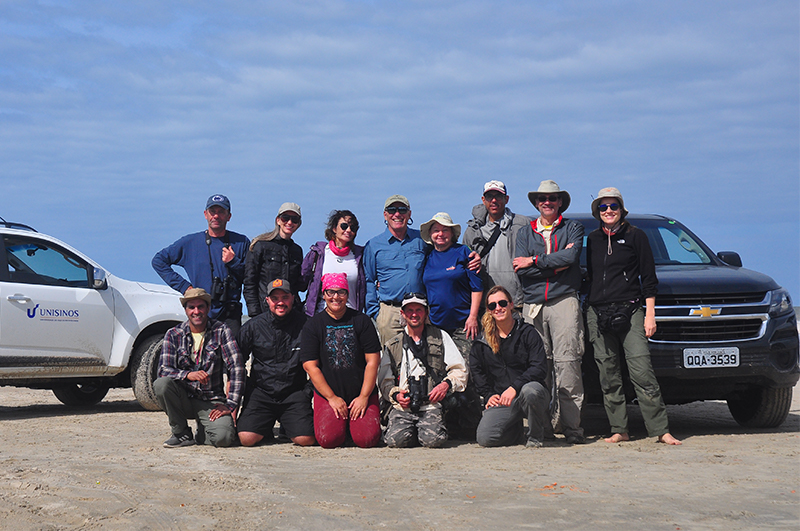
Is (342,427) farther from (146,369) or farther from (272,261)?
(146,369)

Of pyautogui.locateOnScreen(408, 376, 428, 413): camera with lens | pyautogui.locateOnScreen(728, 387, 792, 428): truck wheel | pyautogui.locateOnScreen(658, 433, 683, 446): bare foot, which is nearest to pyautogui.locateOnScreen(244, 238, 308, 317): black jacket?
pyautogui.locateOnScreen(408, 376, 428, 413): camera with lens

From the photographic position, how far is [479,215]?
765 centimetres

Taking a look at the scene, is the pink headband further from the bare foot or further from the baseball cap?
the bare foot

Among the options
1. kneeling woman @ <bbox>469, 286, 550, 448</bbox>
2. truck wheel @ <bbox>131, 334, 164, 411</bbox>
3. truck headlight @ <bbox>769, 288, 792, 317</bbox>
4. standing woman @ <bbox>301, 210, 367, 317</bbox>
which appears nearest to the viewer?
kneeling woman @ <bbox>469, 286, 550, 448</bbox>

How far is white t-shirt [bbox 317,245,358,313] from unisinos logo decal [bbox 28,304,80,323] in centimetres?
334

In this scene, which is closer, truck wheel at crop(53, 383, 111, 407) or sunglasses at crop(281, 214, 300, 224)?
sunglasses at crop(281, 214, 300, 224)

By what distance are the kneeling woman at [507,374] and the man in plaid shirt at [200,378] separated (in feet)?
6.87

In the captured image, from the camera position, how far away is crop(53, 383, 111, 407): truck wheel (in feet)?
34.9

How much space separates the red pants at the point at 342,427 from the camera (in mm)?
6816

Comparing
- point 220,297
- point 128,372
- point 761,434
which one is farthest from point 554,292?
point 128,372

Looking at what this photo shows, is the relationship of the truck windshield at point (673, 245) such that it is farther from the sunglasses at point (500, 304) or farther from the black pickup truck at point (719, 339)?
the sunglasses at point (500, 304)

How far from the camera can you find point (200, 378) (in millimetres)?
6828

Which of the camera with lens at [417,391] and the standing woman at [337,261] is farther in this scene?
the standing woman at [337,261]

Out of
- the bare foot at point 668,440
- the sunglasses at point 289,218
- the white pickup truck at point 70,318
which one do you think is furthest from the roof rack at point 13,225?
the bare foot at point 668,440
